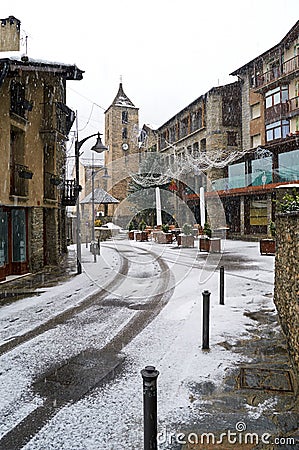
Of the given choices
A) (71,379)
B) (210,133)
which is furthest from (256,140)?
(71,379)

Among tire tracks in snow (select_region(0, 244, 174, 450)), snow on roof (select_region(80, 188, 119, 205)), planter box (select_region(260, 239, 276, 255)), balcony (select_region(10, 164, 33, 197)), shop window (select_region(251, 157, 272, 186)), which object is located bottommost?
tire tracks in snow (select_region(0, 244, 174, 450))

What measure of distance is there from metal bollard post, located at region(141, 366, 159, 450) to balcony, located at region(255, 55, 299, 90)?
2524 centimetres

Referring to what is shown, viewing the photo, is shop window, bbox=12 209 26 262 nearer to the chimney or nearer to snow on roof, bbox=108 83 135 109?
the chimney

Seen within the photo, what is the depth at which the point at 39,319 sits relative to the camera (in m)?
8.02

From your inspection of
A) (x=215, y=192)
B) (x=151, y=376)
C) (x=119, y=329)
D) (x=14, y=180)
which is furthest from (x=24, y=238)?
(x=215, y=192)

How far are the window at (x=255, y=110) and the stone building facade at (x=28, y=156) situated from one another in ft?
56.2

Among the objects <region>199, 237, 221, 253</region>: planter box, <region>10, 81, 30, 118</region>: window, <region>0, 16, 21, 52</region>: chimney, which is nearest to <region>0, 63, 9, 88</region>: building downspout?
<region>10, 81, 30, 118</region>: window

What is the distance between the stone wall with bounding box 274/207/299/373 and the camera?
5.10 meters

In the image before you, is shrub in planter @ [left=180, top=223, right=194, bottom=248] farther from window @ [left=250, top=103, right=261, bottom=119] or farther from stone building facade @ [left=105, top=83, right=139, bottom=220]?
stone building facade @ [left=105, top=83, right=139, bottom=220]

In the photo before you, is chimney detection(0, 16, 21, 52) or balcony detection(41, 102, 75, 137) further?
chimney detection(0, 16, 21, 52)

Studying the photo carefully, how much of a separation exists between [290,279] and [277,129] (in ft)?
76.6

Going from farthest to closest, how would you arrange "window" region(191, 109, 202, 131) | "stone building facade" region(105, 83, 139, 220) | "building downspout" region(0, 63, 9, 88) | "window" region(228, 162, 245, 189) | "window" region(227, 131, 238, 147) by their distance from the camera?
1. "stone building facade" region(105, 83, 139, 220)
2. "window" region(191, 109, 202, 131)
3. "window" region(227, 131, 238, 147)
4. "window" region(228, 162, 245, 189)
5. "building downspout" region(0, 63, 9, 88)

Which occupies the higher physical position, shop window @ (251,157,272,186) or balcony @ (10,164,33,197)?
shop window @ (251,157,272,186)


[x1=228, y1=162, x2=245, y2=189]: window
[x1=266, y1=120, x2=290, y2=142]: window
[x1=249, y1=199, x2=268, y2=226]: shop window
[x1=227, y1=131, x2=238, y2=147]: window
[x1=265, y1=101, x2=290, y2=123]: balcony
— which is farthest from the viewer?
[x1=227, y1=131, x2=238, y2=147]: window
